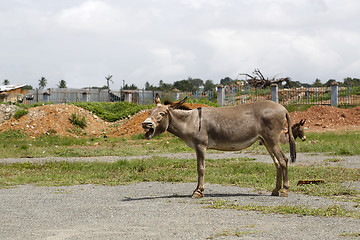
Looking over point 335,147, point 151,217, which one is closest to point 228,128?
point 151,217

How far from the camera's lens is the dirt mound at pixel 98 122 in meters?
31.7

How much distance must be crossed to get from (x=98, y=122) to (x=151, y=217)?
1112 inches

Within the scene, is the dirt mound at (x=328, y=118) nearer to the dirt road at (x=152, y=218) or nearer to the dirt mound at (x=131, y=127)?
the dirt mound at (x=131, y=127)

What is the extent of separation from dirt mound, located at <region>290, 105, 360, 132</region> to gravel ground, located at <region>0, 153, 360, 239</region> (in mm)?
23160

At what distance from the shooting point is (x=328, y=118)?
114ft

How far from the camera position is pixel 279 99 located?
41.7 metres

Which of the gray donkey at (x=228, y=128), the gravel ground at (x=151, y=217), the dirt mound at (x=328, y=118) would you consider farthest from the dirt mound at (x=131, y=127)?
the gray donkey at (x=228, y=128)

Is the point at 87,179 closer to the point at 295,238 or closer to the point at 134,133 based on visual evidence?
the point at 295,238

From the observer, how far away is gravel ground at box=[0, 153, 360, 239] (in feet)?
23.4

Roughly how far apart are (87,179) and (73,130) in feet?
62.8

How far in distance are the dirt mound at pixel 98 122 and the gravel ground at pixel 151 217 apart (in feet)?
66.0

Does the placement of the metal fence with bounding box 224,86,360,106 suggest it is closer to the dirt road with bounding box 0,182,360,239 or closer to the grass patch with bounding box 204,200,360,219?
the dirt road with bounding box 0,182,360,239

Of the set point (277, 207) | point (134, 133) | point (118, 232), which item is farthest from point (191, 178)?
point (134, 133)

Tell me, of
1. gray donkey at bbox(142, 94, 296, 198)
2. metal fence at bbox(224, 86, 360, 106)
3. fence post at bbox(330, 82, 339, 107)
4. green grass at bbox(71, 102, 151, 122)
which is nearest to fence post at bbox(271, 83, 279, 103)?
metal fence at bbox(224, 86, 360, 106)
